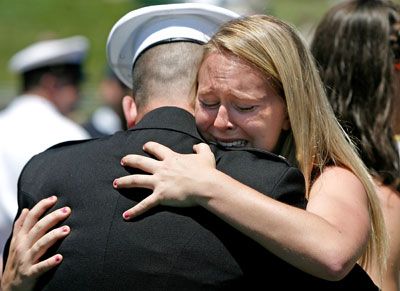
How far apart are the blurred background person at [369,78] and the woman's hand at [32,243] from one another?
117 cm

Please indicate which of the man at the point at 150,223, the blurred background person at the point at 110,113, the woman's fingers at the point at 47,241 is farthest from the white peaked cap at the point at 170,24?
the blurred background person at the point at 110,113

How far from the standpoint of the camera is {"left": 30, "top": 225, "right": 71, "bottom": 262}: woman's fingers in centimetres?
253

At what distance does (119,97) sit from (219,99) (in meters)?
6.24

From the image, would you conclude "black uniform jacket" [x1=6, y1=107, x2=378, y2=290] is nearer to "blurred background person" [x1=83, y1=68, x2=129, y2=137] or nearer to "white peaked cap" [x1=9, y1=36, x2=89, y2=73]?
"white peaked cap" [x1=9, y1=36, x2=89, y2=73]

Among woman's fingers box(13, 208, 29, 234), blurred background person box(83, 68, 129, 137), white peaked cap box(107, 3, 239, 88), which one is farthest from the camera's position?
blurred background person box(83, 68, 129, 137)

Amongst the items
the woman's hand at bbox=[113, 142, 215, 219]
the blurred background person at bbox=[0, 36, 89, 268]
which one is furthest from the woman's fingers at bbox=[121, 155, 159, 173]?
the blurred background person at bbox=[0, 36, 89, 268]

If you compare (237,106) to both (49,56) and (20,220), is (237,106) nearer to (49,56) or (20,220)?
(20,220)

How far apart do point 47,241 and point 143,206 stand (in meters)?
0.30

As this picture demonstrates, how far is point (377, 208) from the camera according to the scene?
2713mm

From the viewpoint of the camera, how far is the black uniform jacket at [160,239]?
2.41 meters

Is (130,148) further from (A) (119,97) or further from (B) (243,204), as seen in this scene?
(A) (119,97)

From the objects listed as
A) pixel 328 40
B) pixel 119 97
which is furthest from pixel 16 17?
pixel 328 40

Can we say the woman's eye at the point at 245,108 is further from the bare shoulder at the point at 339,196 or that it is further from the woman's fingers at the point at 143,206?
the woman's fingers at the point at 143,206

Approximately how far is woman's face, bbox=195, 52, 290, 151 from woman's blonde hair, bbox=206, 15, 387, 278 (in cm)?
3
